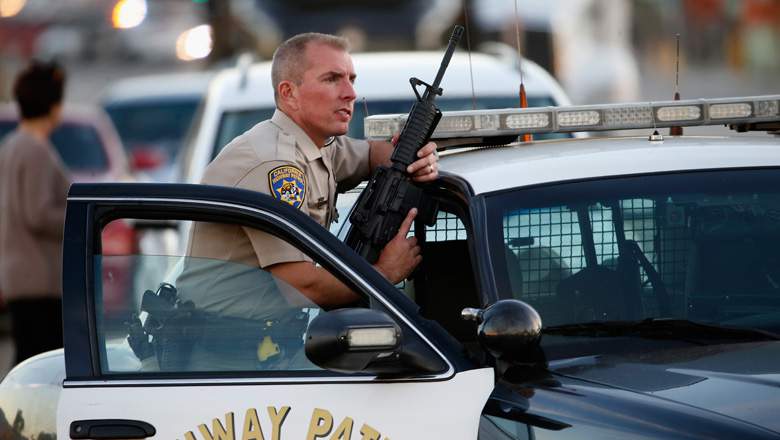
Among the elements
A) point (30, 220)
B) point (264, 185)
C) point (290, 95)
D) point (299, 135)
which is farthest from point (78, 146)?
point (264, 185)

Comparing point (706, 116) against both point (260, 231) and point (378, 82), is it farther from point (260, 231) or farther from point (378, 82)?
point (378, 82)

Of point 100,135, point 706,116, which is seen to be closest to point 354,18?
point 100,135

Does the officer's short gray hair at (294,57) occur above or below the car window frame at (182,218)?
above

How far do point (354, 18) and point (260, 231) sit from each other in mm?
17760

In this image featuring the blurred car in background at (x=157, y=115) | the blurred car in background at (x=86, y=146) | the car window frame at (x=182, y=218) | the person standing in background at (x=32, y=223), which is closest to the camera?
the car window frame at (x=182, y=218)

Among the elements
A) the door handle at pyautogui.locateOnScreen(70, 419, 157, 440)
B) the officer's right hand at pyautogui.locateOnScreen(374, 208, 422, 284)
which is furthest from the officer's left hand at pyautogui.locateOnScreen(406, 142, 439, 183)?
the door handle at pyautogui.locateOnScreen(70, 419, 157, 440)

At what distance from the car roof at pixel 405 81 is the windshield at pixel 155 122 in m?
12.1

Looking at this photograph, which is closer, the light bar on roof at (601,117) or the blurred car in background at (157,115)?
the light bar on roof at (601,117)

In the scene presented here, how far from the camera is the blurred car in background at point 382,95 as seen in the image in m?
8.33

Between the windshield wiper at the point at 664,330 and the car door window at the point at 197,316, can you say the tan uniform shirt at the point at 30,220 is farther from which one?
the windshield wiper at the point at 664,330

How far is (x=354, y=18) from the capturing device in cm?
2141

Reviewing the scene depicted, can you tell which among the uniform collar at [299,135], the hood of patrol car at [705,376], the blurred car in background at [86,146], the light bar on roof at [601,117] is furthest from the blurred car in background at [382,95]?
the blurred car in background at [86,146]

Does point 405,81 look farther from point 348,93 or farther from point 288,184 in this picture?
point 288,184

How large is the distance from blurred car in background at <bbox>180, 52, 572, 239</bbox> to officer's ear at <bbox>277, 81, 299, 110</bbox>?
3147 millimetres
